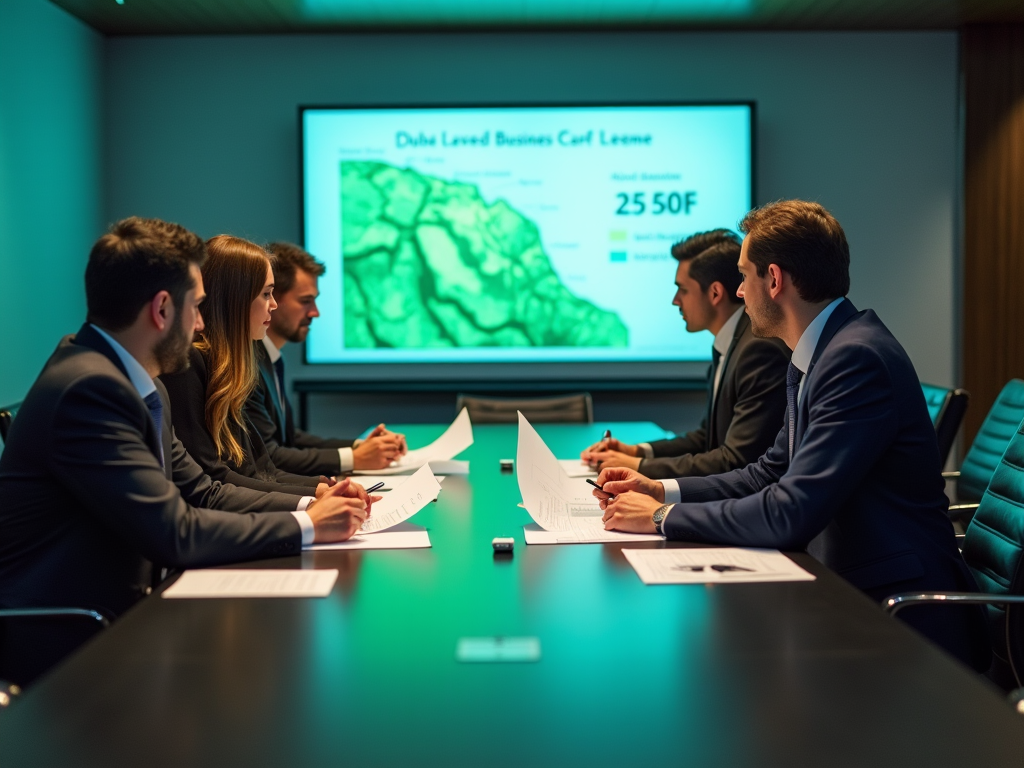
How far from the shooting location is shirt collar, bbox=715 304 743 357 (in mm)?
3377

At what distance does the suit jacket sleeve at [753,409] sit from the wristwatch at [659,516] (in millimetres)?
909

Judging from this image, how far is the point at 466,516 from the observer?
7.79 ft

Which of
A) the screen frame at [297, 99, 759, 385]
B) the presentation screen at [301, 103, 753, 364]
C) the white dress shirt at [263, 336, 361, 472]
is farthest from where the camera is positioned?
the screen frame at [297, 99, 759, 385]

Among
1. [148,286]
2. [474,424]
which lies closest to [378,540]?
[148,286]

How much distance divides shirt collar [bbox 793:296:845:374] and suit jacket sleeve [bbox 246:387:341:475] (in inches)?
64.7

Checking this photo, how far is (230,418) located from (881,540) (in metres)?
1.67

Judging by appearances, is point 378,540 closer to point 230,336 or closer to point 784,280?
point 230,336

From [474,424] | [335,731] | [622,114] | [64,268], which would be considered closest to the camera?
[335,731]

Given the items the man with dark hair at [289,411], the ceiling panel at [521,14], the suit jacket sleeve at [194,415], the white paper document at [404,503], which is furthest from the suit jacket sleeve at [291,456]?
the ceiling panel at [521,14]

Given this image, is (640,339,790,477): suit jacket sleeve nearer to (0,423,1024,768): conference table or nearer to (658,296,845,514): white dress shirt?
(658,296,845,514): white dress shirt

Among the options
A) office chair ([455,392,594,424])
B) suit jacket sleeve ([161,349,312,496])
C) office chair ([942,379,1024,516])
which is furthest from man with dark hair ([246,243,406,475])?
office chair ([942,379,1024,516])

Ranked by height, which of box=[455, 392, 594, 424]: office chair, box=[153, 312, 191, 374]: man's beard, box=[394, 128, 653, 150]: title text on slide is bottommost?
box=[455, 392, 594, 424]: office chair

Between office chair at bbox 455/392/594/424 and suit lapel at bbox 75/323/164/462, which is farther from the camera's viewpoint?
office chair at bbox 455/392/594/424

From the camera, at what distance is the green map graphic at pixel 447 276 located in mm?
6043
